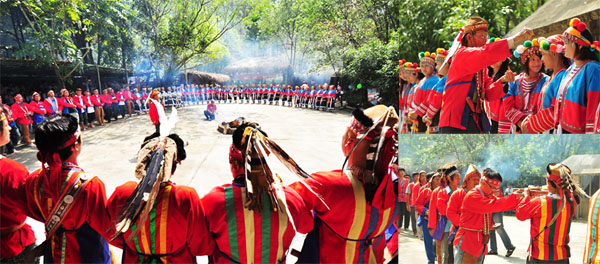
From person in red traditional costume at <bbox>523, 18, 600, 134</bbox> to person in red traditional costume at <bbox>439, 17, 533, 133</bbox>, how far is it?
0.84ft

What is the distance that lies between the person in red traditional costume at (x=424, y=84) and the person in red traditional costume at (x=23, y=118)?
2.50m

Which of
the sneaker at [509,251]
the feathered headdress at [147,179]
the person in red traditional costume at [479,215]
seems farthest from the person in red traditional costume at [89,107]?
the sneaker at [509,251]

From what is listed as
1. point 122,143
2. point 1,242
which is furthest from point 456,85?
point 1,242

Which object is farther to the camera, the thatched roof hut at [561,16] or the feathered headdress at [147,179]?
the thatched roof hut at [561,16]

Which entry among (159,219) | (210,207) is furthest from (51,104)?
(210,207)

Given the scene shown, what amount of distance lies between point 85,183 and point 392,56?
2.17 m

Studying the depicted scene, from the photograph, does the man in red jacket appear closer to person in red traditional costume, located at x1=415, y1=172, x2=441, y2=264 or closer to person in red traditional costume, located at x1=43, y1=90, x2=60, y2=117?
person in red traditional costume, located at x1=43, y1=90, x2=60, y2=117

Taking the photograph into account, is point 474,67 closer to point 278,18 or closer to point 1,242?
point 278,18

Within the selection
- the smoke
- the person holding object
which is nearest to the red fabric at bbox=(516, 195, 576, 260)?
the smoke

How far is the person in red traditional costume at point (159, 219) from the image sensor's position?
1.69m

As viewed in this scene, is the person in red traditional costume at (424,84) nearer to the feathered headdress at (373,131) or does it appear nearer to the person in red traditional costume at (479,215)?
the person in red traditional costume at (479,215)

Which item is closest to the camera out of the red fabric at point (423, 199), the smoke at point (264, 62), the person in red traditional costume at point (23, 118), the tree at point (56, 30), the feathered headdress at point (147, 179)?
the feathered headdress at point (147, 179)

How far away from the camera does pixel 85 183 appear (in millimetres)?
1893

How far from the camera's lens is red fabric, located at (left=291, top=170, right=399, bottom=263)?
72.1 inches
